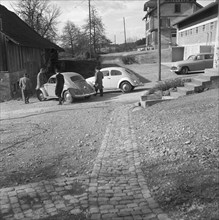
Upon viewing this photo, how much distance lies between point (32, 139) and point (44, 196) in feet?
12.3

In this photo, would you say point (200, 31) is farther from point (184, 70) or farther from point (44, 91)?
point (44, 91)

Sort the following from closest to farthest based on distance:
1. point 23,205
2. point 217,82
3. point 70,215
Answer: point 70,215 → point 23,205 → point 217,82

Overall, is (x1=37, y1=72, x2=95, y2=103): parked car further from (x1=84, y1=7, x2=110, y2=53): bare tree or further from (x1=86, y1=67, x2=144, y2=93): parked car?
(x1=84, y1=7, x2=110, y2=53): bare tree

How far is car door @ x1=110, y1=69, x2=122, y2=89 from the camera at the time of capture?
738 inches

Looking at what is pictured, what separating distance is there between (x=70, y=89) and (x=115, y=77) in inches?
157

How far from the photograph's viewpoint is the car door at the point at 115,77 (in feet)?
61.5

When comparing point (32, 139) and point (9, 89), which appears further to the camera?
point (9, 89)

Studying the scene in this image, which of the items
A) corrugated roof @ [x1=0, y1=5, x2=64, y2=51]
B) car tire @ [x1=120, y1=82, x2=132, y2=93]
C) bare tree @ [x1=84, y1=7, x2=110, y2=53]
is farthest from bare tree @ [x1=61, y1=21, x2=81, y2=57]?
car tire @ [x1=120, y1=82, x2=132, y2=93]

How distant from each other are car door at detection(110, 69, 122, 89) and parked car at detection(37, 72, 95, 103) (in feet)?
7.87

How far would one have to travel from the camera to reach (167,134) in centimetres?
704

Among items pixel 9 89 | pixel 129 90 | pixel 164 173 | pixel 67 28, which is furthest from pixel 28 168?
pixel 67 28

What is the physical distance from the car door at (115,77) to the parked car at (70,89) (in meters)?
2.40

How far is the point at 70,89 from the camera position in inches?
615

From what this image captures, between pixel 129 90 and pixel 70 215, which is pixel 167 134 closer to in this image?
pixel 70 215
